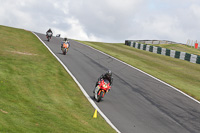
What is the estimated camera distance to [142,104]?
15.1 meters

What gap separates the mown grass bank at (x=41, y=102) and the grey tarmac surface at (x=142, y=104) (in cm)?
109

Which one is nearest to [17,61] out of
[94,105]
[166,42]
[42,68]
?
[42,68]

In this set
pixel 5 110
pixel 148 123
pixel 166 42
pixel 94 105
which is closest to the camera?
pixel 5 110

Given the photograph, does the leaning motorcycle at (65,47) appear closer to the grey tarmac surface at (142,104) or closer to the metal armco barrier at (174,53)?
the grey tarmac surface at (142,104)

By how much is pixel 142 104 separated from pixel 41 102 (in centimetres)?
572

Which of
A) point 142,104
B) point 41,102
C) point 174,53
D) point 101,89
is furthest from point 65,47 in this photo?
point 174,53

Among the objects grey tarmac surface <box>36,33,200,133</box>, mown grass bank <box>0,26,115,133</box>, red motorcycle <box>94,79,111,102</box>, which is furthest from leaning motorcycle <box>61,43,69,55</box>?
red motorcycle <box>94,79,111,102</box>

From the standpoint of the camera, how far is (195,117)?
14.2 m

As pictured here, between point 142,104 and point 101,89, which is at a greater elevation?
point 101,89

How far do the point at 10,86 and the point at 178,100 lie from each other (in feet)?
31.3

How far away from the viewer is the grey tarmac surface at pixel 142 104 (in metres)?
12.3

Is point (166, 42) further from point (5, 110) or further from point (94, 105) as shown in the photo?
point (5, 110)

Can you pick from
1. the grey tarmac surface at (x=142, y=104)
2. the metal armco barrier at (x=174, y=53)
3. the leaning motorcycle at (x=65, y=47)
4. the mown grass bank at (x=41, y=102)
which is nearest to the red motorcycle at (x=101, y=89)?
the grey tarmac surface at (x=142, y=104)

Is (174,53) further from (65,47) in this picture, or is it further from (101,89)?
(101,89)
